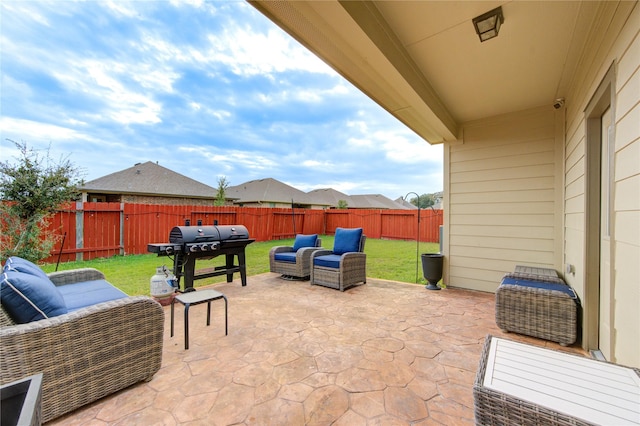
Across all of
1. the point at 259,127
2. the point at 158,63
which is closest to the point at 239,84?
the point at 158,63

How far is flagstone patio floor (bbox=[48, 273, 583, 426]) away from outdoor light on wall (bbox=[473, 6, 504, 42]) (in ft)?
9.57

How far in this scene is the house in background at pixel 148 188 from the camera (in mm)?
11493

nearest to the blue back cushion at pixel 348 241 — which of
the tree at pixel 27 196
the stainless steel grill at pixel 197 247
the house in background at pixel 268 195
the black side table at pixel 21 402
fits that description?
the stainless steel grill at pixel 197 247

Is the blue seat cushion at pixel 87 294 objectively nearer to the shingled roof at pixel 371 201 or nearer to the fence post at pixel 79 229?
the fence post at pixel 79 229

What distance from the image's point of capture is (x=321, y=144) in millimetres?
20375

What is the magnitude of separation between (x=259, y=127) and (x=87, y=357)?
17.5 meters

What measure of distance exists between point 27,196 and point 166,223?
160 inches

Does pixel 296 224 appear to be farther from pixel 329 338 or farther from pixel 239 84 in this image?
pixel 329 338

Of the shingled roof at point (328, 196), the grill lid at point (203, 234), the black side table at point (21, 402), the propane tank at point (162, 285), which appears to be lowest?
the propane tank at point (162, 285)

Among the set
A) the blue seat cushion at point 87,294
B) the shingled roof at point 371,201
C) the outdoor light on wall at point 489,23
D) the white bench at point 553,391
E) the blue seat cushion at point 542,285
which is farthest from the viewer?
the shingled roof at point 371,201

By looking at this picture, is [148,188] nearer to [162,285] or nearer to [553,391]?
[162,285]

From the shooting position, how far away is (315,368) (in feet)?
6.93

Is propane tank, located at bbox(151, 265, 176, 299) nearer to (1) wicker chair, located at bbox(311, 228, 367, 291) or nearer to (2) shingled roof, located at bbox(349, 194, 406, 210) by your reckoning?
(1) wicker chair, located at bbox(311, 228, 367, 291)

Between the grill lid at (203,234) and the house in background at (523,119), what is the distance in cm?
327
